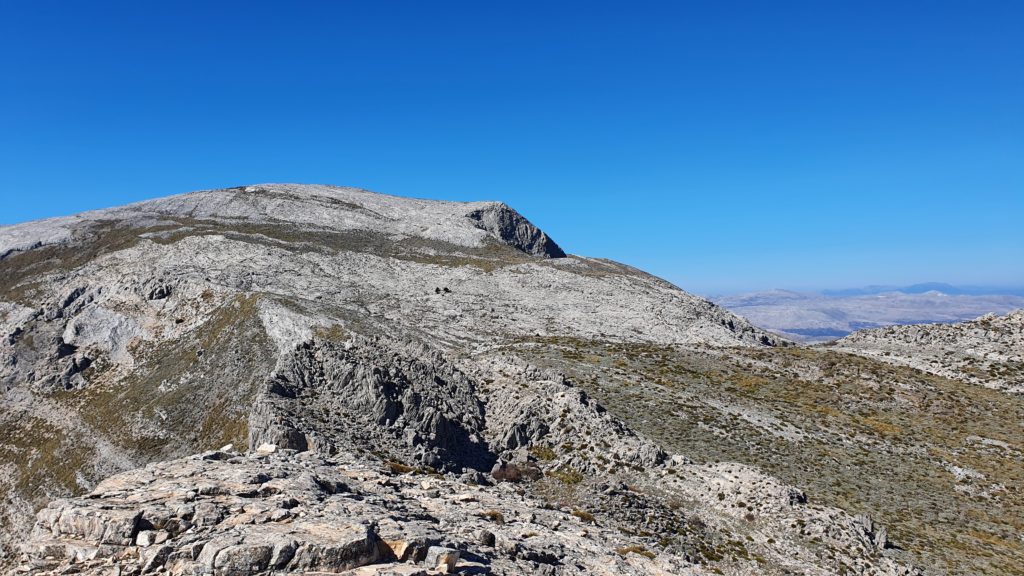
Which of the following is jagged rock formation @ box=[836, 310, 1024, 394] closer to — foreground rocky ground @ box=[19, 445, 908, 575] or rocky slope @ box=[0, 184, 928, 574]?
rocky slope @ box=[0, 184, 928, 574]

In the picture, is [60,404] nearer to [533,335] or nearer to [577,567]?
[533,335]

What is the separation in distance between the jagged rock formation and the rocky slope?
1530cm

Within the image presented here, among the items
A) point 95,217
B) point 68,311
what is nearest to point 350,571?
point 68,311

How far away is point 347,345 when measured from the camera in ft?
165

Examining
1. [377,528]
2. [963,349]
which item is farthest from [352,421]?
[963,349]

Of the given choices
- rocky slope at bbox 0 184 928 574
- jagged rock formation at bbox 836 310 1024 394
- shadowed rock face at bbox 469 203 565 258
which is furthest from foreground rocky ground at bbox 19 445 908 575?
shadowed rock face at bbox 469 203 565 258

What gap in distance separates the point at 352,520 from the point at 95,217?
453ft

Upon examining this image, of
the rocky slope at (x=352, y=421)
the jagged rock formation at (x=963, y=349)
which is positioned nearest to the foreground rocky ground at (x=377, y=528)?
the rocky slope at (x=352, y=421)

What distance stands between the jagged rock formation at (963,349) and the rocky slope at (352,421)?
15304mm

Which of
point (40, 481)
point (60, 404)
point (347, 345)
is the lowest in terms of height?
point (40, 481)

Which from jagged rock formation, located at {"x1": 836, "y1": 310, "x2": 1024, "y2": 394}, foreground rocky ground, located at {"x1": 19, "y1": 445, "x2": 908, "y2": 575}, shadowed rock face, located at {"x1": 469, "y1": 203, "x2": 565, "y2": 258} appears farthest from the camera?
shadowed rock face, located at {"x1": 469, "y1": 203, "x2": 565, "y2": 258}

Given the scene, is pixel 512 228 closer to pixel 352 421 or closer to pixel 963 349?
pixel 963 349

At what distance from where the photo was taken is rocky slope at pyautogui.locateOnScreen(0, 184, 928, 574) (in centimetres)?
1842

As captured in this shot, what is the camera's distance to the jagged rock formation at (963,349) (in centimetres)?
5712
